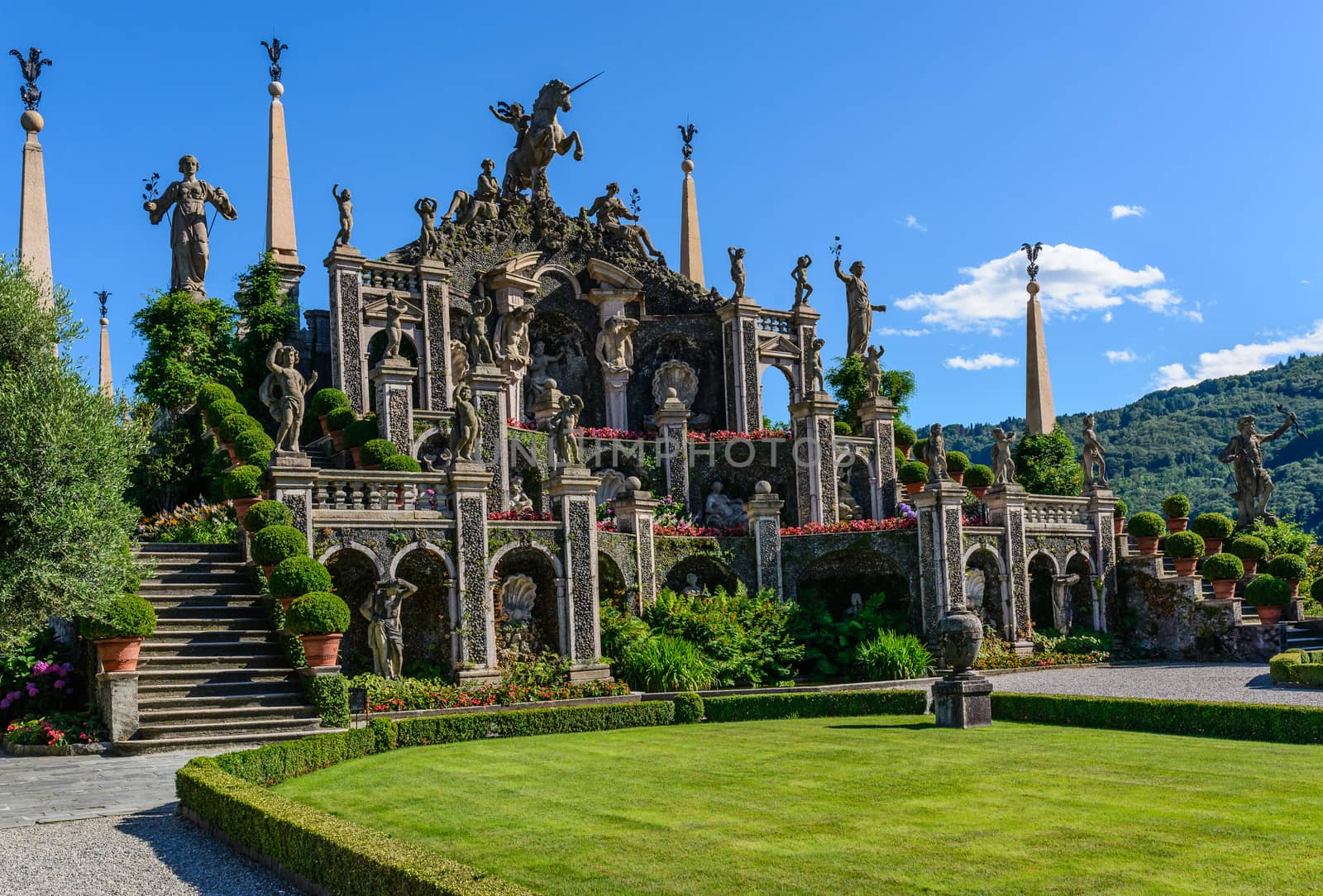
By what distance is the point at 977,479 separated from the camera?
38906 mm

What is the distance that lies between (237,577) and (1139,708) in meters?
16.1

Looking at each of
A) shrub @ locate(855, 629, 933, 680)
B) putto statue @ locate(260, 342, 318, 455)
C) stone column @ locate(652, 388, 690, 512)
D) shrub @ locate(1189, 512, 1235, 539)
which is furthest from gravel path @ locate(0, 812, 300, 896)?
shrub @ locate(1189, 512, 1235, 539)

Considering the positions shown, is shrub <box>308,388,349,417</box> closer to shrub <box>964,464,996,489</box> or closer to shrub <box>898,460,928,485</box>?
shrub <box>898,460,928,485</box>

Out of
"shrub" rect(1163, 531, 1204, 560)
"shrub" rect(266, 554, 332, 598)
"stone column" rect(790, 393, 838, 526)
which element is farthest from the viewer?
"stone column" rect(790, 393, 838, 526)

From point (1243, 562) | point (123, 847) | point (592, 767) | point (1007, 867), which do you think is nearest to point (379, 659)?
point (592, 767)

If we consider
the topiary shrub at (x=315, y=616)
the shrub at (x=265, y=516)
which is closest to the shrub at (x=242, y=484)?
the shrub at (x=265, y=516)

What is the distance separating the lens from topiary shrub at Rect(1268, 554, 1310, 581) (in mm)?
31641

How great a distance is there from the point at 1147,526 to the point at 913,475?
7172 millimetres

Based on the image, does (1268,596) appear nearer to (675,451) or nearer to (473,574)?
(675,451)

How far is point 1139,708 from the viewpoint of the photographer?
19.9 meters

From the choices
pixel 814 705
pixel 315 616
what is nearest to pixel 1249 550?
pixel 814 705

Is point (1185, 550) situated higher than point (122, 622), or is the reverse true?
point (1185, 550)

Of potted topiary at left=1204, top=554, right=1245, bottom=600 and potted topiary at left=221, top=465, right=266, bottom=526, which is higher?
potted topiary at left=221, top=465, right=266, bottom=526

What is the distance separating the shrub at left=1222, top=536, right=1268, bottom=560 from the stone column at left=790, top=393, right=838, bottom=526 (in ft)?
35.0
